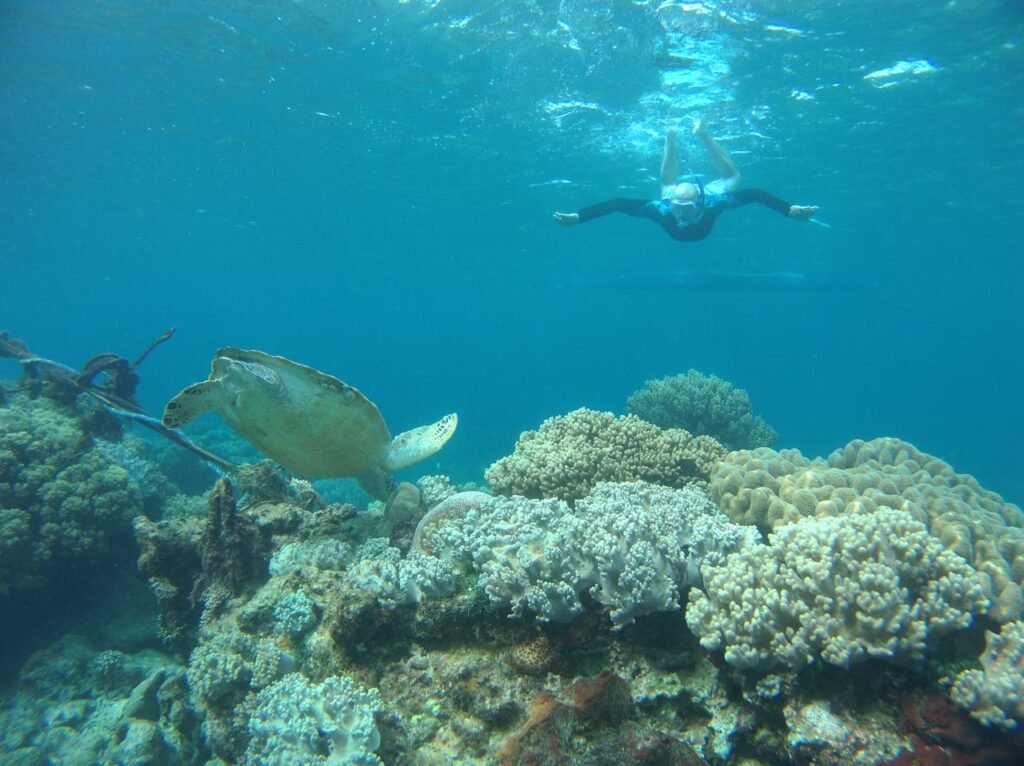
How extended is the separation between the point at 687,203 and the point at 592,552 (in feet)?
32.1

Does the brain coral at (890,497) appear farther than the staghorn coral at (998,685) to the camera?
Yes

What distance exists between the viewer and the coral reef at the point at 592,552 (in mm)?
3234

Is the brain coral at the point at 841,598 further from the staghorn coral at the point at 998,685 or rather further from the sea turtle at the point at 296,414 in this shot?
the sea turtle at the point at 296,414

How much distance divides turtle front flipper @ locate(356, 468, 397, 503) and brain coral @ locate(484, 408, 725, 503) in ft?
4.03

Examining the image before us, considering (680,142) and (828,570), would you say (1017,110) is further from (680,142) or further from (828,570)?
(828,570)

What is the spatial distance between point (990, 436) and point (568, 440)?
55.8m

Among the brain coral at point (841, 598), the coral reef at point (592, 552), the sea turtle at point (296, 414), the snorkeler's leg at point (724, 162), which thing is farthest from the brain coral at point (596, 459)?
the snorkeler's leg at point (724, 162)

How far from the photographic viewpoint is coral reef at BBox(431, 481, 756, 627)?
323 centimetres

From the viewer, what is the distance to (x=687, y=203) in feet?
36.5

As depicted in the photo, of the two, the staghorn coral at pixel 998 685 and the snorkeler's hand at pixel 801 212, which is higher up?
the snorkeler's hand at pixel 801 212

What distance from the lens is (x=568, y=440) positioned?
6.16 m

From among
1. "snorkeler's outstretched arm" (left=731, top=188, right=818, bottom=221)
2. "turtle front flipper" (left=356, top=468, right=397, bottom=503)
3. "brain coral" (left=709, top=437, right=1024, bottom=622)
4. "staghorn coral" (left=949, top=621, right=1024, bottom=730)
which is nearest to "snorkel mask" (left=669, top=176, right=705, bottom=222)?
"snorkeler's outstretched arm" (left=731, top=188, right=818, bottom=221)

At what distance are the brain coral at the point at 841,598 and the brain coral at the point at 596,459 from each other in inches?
101

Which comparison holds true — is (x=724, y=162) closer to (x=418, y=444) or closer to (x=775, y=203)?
(x=775, y=203)
